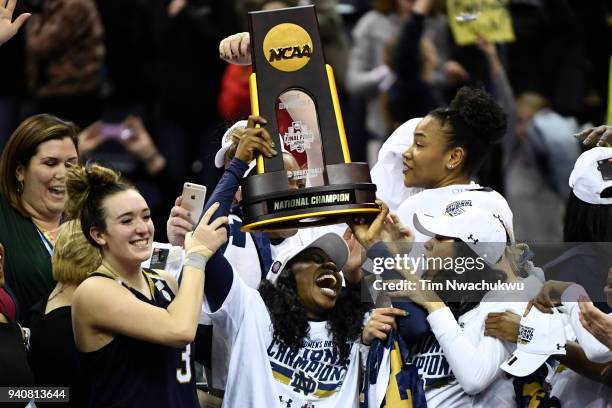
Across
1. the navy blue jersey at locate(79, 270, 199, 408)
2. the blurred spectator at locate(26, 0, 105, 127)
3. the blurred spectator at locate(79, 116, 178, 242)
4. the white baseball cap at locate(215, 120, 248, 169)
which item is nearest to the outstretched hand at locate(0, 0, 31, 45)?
the white baseball cap at locate(215, 120, 248, 169)

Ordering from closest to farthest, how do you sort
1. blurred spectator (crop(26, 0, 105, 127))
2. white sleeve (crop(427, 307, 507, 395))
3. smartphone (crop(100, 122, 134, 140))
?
1. white sleeve (crop(427, 307, 507, 395))
2. smartphone (crop(100, 122, 134, 140))
3. blurred spectator (crop(26, 0, 105, 127))

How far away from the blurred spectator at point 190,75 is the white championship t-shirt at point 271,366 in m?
3.41

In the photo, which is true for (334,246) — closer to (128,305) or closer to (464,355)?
(464,355)

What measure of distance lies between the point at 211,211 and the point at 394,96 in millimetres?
3444

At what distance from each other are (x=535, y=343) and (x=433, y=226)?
590mm

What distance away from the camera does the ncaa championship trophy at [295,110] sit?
4.82 m

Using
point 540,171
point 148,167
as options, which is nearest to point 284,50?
point 148,167

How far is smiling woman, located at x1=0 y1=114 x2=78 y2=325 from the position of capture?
18.4ft

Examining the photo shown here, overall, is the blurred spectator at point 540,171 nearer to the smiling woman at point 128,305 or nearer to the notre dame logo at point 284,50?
the notre dame logo at point 284,50

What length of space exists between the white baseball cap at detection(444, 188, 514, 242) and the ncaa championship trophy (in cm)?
45

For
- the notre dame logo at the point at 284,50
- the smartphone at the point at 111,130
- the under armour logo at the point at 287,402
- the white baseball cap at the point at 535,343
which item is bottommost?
the under armour logo at the point at 287,402

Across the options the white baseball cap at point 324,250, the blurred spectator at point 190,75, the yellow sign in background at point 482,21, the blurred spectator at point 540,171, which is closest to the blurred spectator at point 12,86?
the blurred spectator at point 190,75

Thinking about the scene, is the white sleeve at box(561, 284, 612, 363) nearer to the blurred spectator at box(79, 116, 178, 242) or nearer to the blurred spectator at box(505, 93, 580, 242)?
the blurred spectator at box(79, 116, 178, 242)

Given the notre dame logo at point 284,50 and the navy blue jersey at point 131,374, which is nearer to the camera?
the navy blue jersey at point 131,374
